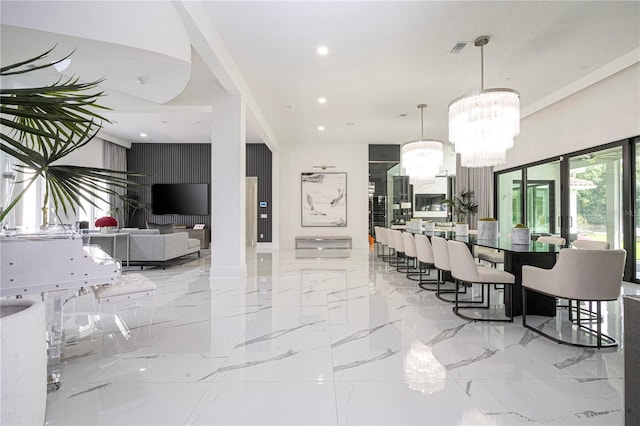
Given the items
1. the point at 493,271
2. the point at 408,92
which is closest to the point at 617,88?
the point at 408,92

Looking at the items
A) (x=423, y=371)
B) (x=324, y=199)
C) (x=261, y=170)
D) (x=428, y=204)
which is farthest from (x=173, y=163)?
(x=423, y=371)

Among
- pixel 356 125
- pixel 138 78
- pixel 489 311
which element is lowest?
pixel 489 311

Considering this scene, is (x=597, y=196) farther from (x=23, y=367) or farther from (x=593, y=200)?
(x=23, y=367)

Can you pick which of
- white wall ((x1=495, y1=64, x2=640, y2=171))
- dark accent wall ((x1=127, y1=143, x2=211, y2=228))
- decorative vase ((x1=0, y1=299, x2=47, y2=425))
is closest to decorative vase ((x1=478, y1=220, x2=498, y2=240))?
white wall ((x1=495, y1=64, x2=640, y2=171))

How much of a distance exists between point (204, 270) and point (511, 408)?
5.55 metres

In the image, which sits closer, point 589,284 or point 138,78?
point 589,284

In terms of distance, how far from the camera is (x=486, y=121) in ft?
13.8

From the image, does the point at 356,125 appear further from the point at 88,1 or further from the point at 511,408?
the point at 511,408

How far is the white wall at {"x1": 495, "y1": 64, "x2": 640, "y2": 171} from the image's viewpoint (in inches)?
198

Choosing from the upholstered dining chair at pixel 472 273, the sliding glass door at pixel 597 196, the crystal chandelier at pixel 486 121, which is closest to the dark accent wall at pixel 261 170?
the crystal chandelier at pixel 486 121

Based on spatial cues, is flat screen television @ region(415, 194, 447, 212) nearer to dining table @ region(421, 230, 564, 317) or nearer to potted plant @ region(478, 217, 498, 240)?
potted plant @ region(478, 217, 498, 240)

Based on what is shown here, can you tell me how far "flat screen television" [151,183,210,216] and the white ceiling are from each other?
4.40 metres

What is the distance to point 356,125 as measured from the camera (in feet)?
27.7

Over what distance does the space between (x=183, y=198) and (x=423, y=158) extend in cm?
745
